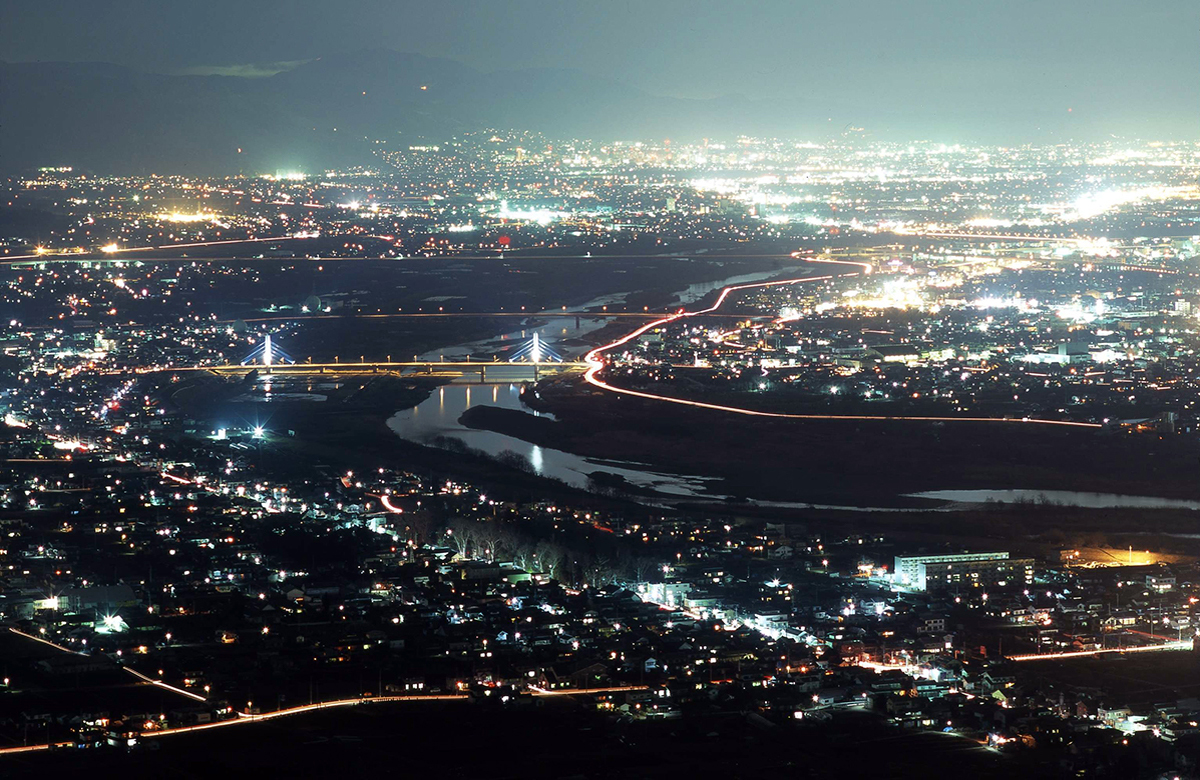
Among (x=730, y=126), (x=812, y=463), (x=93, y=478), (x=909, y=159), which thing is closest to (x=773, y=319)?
(x=812, y=463)

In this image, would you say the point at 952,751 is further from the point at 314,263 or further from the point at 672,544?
the point at 314,263

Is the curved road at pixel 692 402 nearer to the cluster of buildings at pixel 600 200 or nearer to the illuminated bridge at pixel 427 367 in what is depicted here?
the illuminated bridge at pixel 427 367

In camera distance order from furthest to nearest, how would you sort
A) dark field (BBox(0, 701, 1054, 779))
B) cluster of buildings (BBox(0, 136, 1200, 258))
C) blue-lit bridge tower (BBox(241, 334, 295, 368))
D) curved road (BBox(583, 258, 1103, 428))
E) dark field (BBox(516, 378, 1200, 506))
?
cluster of buildings (BBox(0, 136, 1200, 258))
blue-lit bridge tower (BBox(241, 334, 295, 368))
curved road (BBox(583, 258, 1103, 428))
dark field (BBox(516, 378, 1200, 506))
dark field (BBox(0, 701, 1054, 779))

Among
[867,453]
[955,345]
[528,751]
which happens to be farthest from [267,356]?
[528,751]

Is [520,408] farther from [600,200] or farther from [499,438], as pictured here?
[600,200]

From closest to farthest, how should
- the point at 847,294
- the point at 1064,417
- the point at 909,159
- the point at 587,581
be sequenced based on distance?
1. the point at 587,581
2. the point at 1064,417
3. the point at 847,294
4. the point at 909,159

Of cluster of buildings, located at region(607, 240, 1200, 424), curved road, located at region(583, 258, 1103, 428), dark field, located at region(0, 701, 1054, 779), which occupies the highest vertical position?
cluster of buildings, located at region(607, 240, 1200, 424)

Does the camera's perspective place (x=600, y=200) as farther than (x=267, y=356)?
Yes

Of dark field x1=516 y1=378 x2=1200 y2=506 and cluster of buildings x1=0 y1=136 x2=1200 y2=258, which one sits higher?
cluster of buildings x1=0 y1=136 x2=1200 y2=258

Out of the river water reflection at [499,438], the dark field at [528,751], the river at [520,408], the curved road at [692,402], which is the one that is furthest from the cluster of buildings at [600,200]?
the dark field at [528,751]

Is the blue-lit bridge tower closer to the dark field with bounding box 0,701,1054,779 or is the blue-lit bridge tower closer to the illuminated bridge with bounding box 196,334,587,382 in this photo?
the illuminated bridge with bounding box 196,334,587,382

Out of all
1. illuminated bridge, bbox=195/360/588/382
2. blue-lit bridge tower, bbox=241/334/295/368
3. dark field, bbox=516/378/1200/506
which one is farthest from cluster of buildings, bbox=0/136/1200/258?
dark field, bbox=516/378/1200/506
